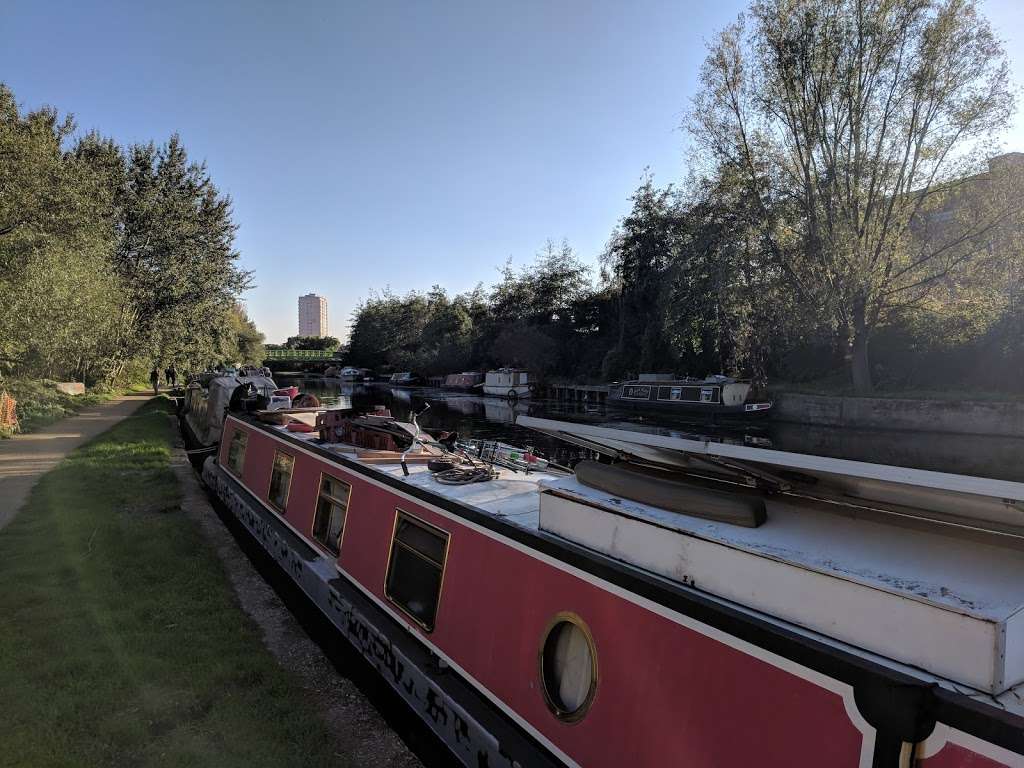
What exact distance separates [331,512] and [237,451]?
4.38 m

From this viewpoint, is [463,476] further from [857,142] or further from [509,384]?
[509,384]

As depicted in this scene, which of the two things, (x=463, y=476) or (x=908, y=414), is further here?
(x=908, y=414)

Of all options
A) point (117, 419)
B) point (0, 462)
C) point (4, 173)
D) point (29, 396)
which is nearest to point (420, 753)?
point (0, 462)

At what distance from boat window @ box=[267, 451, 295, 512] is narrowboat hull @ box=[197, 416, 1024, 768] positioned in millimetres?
2096

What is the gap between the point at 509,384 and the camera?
136ft

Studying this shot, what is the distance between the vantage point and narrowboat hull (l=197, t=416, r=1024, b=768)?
1.71m

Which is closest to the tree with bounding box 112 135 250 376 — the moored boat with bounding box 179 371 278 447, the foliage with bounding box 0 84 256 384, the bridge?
the foliage with bounding box 0 84 256 384

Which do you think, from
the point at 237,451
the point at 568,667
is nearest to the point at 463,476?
the point at 568,667

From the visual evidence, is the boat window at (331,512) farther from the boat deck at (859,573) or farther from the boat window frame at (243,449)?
the boat window frame at (243,449)

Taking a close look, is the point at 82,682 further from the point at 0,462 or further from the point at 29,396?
the point at 29,396

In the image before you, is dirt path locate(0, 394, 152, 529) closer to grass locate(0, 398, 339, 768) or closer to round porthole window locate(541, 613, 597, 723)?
grass locate(0, 398, 339, 768)

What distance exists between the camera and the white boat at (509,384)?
134ft

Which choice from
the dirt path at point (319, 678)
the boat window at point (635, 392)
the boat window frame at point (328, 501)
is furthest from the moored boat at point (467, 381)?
the boat window frame at point (328, 501)

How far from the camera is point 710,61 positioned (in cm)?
2272
